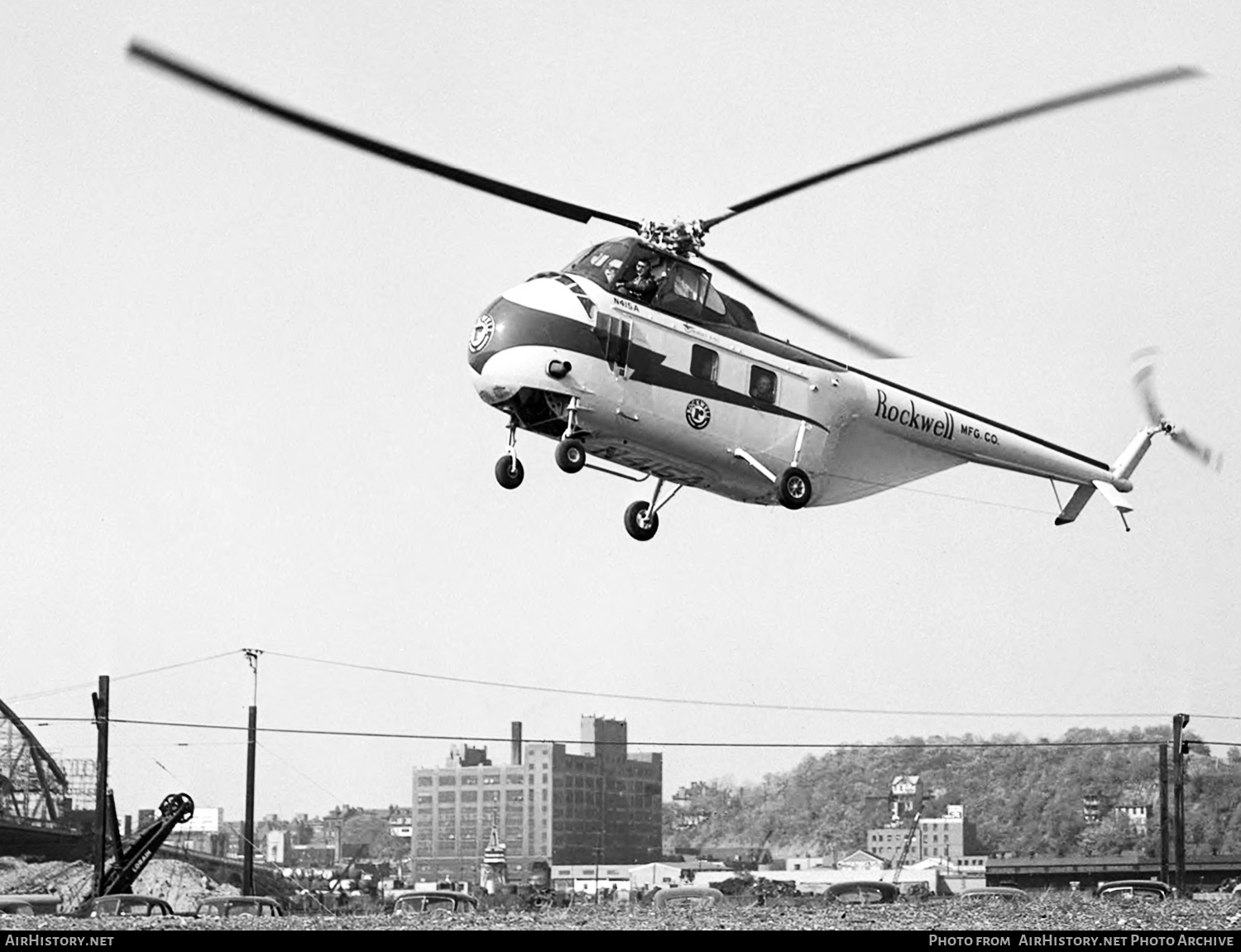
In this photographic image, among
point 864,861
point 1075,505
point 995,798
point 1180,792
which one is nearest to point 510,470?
point 1075,505

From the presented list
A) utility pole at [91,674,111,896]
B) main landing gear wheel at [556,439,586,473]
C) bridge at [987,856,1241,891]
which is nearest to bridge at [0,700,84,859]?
utility pole at [91,674,111,896]

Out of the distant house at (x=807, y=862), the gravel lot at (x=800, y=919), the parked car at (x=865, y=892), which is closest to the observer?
the gravel lot at (x=800, y=919)

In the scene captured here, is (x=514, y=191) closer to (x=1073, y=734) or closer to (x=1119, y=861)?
(x=1119, y=861)

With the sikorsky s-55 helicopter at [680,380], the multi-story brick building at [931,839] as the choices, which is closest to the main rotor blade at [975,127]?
the sikorsky s-55 helicopter at [680,380]

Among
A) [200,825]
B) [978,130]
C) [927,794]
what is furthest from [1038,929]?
[927,794]

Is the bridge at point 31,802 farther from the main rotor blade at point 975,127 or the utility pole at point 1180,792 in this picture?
the main rotor blade at point 975,127

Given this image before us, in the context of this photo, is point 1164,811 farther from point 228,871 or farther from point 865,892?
point 228,871

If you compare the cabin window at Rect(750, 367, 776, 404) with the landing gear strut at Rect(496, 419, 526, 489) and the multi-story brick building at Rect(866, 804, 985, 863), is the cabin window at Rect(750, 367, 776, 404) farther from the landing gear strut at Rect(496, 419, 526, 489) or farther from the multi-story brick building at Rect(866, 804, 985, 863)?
the multi-story brick building at Rect(866, 804, 985, 863)
